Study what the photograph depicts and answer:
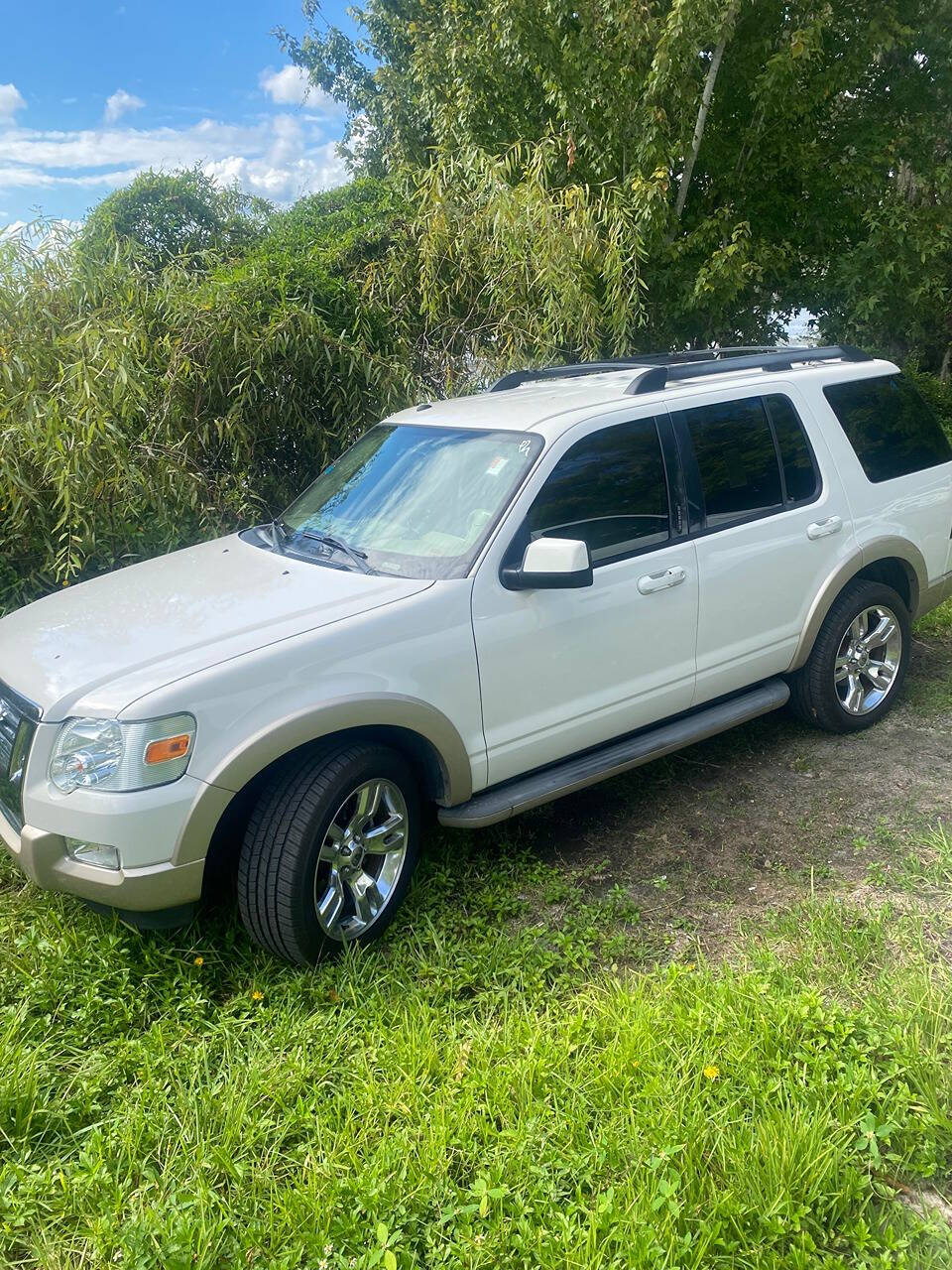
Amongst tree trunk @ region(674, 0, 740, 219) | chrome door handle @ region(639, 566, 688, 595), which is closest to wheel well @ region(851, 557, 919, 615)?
chrome door handle @ region(639, 566, 688, 595)

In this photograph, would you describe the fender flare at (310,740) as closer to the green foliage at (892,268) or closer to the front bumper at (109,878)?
the front bumper at (109,878)

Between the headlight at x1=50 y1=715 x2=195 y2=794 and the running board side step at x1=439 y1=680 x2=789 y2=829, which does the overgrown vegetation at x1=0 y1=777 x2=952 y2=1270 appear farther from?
the headlight at x1=50 y1=715 x2=195 y2=794

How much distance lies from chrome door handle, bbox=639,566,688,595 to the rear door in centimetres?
14

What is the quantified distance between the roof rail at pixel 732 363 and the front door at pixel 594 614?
8.2 inches

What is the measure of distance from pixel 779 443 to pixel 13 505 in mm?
4190

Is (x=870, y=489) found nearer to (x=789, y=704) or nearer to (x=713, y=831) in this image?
(x=789, y=704)

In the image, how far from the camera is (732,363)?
463cm

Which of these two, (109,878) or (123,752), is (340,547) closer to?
(123,752)

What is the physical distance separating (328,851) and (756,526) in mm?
2358

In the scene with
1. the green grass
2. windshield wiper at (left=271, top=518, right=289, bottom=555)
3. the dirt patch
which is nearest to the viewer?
the green grass

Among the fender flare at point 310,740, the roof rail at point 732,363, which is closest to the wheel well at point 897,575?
the roof rail at point 732,363

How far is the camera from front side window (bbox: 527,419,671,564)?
3.67 m

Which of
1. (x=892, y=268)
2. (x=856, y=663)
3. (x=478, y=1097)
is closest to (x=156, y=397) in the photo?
(x=856, y=663)

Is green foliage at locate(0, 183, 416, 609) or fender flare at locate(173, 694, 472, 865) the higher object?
green foliage at locate(0, 183, 416, 609)
